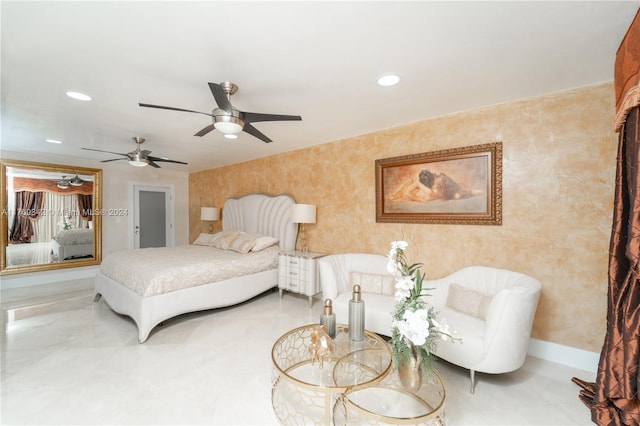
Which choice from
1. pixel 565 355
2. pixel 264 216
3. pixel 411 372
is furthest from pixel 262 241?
pixel 565 355

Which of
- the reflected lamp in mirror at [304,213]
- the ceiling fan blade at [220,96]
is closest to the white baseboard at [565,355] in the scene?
the reflected lamp in mirror at [304,213]

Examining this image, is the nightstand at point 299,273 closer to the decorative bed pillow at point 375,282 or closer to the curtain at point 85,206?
the decorative bed pillow at point 375,282

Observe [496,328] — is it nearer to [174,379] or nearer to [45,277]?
[174,379]

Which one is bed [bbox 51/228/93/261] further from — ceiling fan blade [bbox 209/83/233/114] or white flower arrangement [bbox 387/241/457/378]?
white flower arrangement [bbox 387/241/457/378]

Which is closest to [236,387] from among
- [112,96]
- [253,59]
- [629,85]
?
[253,59]

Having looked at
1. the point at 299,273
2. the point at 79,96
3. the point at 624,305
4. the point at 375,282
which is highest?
the point at 79,96

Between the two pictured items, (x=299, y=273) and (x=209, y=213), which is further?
(x=209, y=213)

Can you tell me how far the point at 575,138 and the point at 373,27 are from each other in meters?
2.13

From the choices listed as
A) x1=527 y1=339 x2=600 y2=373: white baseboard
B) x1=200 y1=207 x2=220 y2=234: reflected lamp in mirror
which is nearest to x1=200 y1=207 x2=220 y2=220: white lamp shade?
x1=200 y1=207 x2=220 y2=234: reflected lamp in mirror

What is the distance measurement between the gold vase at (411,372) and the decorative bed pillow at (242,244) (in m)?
3.13

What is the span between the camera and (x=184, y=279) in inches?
123

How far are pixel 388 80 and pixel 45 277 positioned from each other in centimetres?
672

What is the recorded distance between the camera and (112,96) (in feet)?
7.99

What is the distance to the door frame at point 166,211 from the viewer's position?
19.3ft
